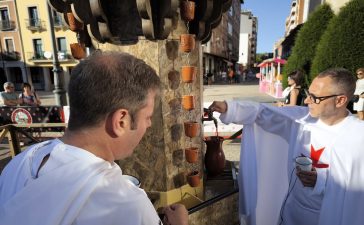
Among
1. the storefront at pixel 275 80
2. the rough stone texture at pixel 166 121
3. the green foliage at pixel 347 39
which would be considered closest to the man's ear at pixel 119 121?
the rough stone texture at pixel 166 121

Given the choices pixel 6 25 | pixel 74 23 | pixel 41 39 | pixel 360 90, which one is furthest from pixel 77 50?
pixel 6 25

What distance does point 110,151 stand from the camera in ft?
3.15

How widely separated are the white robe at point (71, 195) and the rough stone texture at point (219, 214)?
6.16ft

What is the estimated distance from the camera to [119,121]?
93 cm

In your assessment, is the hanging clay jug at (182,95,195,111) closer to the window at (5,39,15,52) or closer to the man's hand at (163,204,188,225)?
the man's hand at (163,204,188,225)

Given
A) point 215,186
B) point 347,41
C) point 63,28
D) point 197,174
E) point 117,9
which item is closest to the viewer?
point 117,9

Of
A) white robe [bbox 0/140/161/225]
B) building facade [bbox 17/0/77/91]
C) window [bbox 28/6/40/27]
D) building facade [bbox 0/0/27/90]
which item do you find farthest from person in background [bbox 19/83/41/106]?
building facade [bbox 0/0/27/90]

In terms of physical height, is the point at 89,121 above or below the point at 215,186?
above

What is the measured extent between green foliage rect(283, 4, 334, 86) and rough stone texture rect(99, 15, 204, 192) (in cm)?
898

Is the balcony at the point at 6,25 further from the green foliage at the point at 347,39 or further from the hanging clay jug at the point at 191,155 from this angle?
the hanging clay jug at the point at 191,155

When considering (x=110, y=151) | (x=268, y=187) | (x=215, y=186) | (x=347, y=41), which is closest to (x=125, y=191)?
(x=110, y=151)

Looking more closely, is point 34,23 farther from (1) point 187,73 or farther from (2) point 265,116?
(2) point 265,116

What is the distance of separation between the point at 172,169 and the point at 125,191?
5.83ft

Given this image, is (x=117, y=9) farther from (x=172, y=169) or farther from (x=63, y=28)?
(x=63, y=28)
